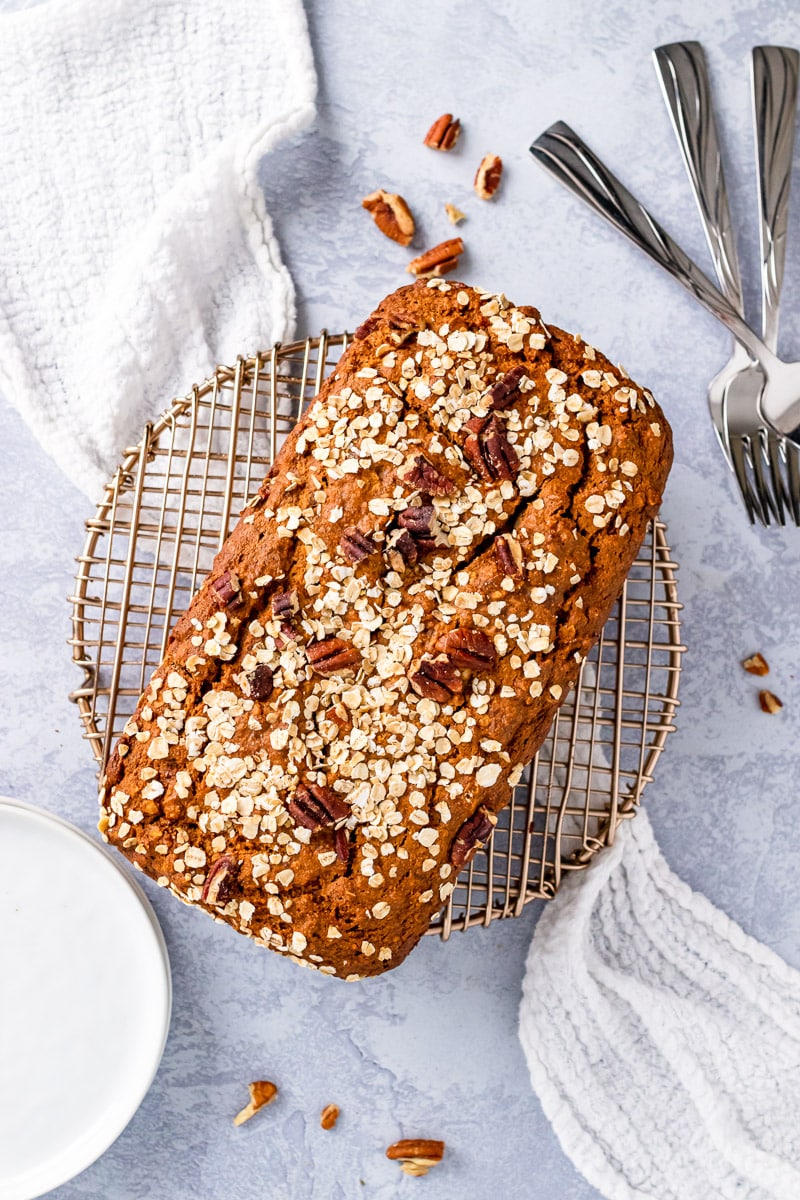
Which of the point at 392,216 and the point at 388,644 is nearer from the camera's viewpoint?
the point at 388,644

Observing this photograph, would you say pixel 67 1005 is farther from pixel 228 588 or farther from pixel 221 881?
pixel 228 588

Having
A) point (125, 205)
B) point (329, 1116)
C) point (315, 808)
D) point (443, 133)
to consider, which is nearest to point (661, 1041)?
point (329, 1116)

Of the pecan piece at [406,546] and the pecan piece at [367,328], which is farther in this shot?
the pecan piece at [367,328]

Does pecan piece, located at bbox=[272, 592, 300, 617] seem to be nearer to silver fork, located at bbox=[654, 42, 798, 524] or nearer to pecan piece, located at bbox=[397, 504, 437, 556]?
pecan piece, located at bbox=[397, 504, 437, 556]

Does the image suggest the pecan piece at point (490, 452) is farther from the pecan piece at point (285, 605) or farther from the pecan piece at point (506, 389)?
the pecan piece at point (285, 605)

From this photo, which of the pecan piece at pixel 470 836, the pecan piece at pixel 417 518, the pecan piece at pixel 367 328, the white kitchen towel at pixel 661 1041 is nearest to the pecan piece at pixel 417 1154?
the white kitchen towel at pixel 661 1041

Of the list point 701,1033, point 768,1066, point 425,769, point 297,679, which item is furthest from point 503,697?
point 768,1066

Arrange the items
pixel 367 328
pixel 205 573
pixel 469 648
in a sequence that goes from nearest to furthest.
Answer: pixel 469 648
pixel 367 328
pixel 205 573
